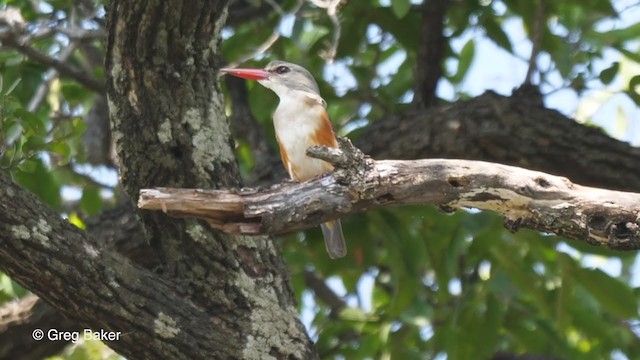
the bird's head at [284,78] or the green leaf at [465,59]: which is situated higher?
the bird's head at [284,78]

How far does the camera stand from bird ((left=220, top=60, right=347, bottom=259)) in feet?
17.6

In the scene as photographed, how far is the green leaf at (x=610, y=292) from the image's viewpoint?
514 centimetres

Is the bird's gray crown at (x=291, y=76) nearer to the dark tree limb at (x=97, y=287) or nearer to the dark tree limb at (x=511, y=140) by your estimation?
the dark tree limb at (x=511, y=140)

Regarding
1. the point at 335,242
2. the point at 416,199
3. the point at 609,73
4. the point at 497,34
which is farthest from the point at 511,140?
the point at 416,199

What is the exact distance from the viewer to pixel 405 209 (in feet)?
17.7

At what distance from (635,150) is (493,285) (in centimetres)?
92

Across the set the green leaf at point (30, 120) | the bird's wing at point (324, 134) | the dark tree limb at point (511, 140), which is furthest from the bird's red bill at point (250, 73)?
the green leaf at point (30, 120)

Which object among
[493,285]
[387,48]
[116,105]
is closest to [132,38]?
[116,105]

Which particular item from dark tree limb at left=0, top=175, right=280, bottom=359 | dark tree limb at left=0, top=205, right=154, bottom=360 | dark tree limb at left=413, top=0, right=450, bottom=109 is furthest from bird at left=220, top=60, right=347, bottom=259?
dark tree limb at left=0, top=175, right=280, bottom=359

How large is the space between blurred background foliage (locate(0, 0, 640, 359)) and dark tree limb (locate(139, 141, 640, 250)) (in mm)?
1506

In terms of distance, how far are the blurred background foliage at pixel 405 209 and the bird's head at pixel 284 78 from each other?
14 centimetres

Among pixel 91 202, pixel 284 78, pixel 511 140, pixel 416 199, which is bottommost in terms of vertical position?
pixel 91 202

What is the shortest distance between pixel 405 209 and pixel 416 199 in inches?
77.9

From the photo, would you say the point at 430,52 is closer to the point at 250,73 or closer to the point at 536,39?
the point at 536,39
